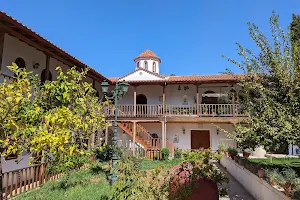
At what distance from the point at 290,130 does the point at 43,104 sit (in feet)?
17.6

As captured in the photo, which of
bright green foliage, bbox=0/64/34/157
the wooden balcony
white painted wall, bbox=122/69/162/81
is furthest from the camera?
white painted wall, bbox=122/69/162/81

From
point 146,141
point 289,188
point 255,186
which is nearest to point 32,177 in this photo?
point 255,186

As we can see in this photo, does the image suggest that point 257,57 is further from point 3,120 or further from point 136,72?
point 136,72

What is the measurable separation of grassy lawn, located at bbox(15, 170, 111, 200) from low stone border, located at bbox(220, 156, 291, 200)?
4.14 metres

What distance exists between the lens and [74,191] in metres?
6.89

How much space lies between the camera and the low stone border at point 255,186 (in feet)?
16.9

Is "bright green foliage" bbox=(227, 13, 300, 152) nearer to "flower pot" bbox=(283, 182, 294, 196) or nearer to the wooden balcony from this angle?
"flower pot" bbox=(283, 182, 294, 196)

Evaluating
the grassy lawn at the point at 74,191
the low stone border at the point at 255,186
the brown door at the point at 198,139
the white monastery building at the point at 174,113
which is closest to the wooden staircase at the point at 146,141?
the white monastery building at the point at 174,113

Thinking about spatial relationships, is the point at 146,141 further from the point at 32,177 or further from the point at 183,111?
the point at 32,177

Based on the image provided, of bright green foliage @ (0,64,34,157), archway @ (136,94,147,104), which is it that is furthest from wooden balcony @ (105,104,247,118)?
bright green foliage @ (0,64,34,157)

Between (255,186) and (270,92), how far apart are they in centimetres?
289

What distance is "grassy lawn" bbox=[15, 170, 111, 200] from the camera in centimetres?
631

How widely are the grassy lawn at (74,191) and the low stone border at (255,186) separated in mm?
4140

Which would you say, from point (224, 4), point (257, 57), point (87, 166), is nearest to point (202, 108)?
point (224, 4)
